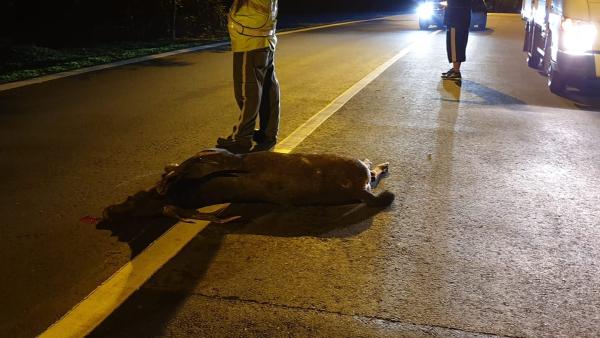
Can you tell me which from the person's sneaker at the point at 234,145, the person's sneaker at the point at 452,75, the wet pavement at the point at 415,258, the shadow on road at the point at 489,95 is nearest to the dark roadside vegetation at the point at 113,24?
the person's sneaker at the point at 452,75

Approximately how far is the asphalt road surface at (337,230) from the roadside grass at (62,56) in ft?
10.2

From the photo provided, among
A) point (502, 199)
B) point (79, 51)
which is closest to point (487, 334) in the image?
point (502, 199)

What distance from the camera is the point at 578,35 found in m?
9.90

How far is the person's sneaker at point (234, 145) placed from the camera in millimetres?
6477

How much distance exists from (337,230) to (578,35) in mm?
6931

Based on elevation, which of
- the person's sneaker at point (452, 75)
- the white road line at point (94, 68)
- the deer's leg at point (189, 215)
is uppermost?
the person's sneaker at point (452, 75)

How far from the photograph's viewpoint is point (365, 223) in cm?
475

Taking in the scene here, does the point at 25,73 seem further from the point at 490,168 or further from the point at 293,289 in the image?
the point at 293,289

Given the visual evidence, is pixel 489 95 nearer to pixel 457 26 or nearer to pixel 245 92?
pixel 457 26

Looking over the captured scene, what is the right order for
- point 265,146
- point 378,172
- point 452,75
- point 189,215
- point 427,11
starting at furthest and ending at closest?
point 427,11 < point 452,75 < point 265,146 < point 378,172 < point 189,215

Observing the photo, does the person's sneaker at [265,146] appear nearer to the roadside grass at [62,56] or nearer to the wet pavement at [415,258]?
the wet pavement at [415,258]

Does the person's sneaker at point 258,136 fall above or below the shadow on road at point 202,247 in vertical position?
above

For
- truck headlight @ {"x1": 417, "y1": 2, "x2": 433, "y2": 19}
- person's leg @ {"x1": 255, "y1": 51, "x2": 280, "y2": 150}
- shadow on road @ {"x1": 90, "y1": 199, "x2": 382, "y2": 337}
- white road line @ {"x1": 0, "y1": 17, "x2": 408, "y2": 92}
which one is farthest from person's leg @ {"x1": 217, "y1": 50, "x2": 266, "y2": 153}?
truck headlight @ {"x1": 417, "y1": 2, "x2": 433, "y2": 19}

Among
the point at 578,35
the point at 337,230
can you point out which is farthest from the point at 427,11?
the point at 337,230
